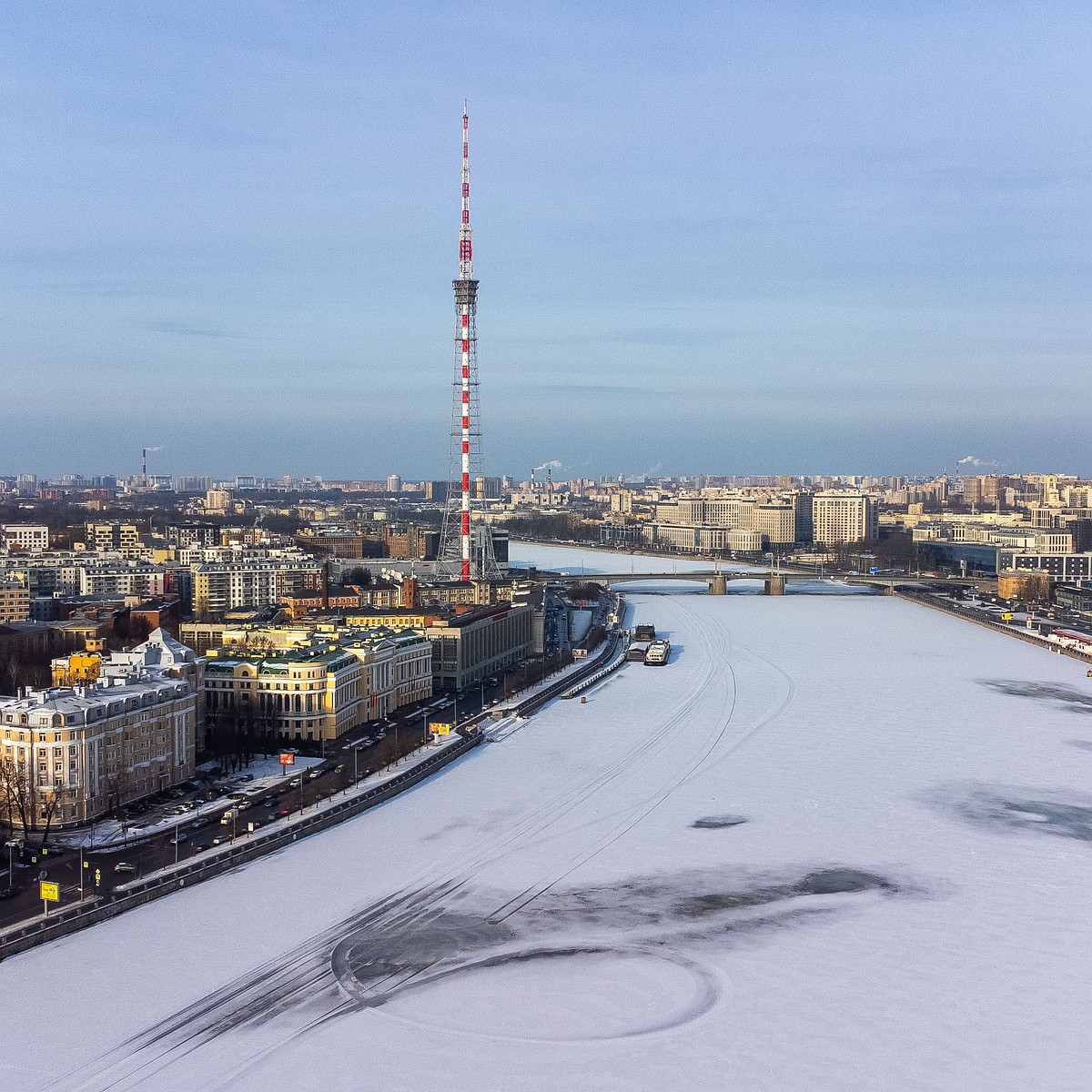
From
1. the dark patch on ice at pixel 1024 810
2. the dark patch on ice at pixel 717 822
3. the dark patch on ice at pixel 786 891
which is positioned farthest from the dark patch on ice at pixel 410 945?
the dark patch on ice at pixel 1024 810

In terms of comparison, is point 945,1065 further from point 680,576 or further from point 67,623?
point 680,576

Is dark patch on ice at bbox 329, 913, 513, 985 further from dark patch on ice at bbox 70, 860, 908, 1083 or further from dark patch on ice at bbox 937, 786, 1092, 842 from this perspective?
dark patch on ice at bbox 937, 786, 1092, 842

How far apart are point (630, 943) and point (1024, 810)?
5.33 m

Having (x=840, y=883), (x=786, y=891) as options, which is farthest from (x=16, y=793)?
(x=840, y=883)

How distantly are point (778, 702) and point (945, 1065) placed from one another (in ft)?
38.3

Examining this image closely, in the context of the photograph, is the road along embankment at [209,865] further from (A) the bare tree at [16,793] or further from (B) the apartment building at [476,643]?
(B) the apartment building at [476,643]

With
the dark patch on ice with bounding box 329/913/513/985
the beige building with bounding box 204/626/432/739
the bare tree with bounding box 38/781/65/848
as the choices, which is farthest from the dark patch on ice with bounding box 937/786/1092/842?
the bare tree with bounding box 38/781/65/848

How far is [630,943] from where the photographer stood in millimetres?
8930

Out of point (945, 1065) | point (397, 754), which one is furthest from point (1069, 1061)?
point (397, 754)

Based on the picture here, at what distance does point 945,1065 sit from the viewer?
7.19 m

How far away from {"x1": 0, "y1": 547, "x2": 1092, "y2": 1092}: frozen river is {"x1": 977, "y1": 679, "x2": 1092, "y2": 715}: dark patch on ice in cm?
420

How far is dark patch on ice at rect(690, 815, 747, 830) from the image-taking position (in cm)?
1194

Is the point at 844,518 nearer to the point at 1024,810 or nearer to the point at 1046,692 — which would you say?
the point at 1046,692

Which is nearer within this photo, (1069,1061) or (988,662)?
(1069,1061)
